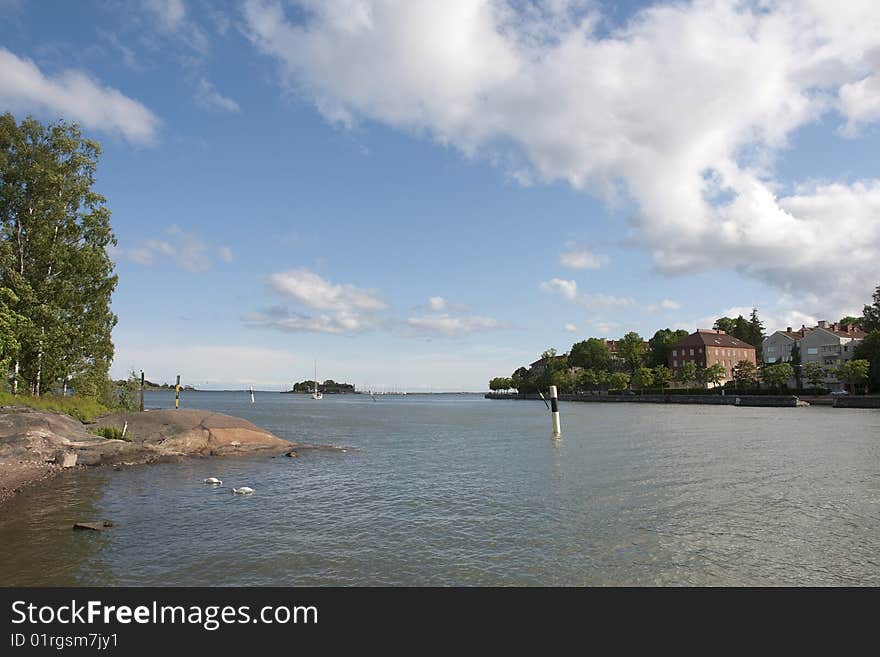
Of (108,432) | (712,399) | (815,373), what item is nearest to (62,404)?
(108,432)

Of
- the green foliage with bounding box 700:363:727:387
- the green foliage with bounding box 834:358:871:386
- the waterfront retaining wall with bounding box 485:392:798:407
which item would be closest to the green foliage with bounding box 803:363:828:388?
the green foliage with bounding box 834:358:871:386

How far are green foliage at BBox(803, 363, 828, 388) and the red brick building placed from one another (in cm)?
3794

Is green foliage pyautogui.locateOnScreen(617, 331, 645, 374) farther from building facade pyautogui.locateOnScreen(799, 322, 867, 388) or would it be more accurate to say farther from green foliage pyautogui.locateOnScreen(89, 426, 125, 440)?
green foliage pyautogui.locateOnScreen(89, 426, 125, 440)

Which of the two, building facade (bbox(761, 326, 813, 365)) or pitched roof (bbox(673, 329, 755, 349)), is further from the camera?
pitched roof (bbox(673, 329, 755, 349))

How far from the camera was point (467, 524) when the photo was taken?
18.6m

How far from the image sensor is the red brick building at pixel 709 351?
168 m

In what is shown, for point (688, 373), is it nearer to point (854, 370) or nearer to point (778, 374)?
point (778, 374)

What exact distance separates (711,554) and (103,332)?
4920cm

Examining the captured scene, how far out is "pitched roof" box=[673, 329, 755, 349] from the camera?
558 ft

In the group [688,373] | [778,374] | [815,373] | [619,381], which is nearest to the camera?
[815,373]

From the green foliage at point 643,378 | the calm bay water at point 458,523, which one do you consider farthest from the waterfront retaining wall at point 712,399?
the calm bay water at point 458,523

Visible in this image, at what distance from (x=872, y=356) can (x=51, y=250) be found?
5528 inches

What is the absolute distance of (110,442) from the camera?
3098cm

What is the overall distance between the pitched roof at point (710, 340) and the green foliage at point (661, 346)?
3232mm
